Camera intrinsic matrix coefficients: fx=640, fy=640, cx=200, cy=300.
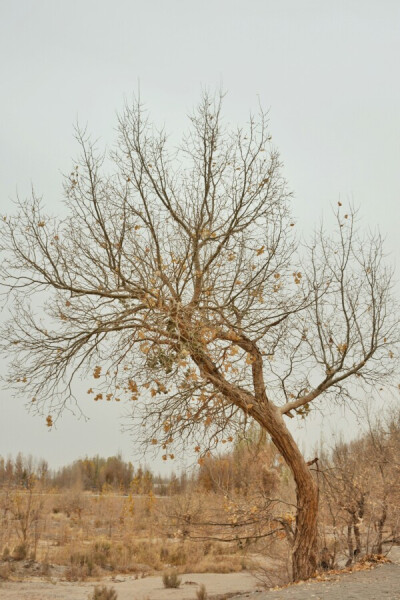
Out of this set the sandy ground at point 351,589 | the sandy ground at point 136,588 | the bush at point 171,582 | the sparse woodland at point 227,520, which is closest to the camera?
the sandy ground at point 351,589

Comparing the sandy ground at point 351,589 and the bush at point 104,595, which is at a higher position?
the sandy ground at point 351,589

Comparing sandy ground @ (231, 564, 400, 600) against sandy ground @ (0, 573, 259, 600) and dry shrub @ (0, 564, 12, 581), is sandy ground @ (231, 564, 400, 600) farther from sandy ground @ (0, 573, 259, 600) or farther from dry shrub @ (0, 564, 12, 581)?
dry shrub @ (0, 564, 12, 581)

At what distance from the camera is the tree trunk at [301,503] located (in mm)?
11664

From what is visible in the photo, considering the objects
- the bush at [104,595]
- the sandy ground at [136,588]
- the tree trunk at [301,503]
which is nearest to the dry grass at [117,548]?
the sandy ground at [136,588]

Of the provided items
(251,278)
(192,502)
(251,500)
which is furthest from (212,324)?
(192,502)

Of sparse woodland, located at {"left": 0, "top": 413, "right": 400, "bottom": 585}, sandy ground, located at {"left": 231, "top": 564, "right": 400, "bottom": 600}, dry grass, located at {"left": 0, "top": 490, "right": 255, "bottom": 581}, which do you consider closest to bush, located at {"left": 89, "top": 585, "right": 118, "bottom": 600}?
sparse woodland, located at {"left": 0, "top": 413, "right": 400, "bottom": 585}

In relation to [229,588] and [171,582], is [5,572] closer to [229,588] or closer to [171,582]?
[171,582]

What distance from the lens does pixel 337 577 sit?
10.9m

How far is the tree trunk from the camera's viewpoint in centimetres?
1166

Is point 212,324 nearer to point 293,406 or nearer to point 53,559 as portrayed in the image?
point 293,406

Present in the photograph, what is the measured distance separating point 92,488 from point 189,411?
4933cm

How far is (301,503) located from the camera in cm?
1191

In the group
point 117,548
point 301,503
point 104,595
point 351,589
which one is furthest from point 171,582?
point 351,589

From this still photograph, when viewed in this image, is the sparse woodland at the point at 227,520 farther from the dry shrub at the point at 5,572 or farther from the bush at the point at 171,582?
the bush at the point at 171,582
